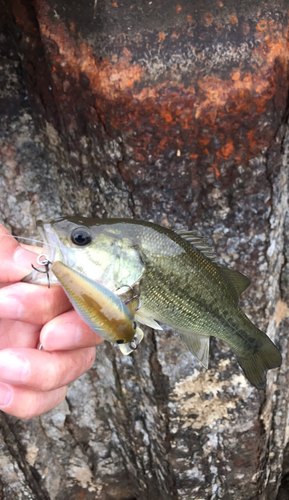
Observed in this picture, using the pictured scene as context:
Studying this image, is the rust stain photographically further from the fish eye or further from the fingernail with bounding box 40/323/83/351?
the fingernail with bounding box 40/323/83/351

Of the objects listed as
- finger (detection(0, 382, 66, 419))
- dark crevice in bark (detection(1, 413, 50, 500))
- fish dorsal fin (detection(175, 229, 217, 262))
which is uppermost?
fish dorsal fin (detection(175, 229, 217, 262))

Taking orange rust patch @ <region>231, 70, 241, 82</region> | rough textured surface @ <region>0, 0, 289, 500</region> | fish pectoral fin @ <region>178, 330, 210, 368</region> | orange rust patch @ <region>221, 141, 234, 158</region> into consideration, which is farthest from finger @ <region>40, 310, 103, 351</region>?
orange rust patch @ <region>231, 70, 241, 82</region>

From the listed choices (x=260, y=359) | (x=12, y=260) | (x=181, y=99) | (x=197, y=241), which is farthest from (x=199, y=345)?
(x=181, y=99)

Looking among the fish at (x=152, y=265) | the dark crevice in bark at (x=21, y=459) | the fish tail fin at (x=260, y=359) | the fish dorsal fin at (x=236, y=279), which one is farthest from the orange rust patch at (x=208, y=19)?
the dark crevice in bark at (x=21, y=459)

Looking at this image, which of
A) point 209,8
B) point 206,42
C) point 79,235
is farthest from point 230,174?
point 79,235

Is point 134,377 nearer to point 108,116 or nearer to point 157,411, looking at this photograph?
point 157,411

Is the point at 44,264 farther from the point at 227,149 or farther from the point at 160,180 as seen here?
the point at 227,149
